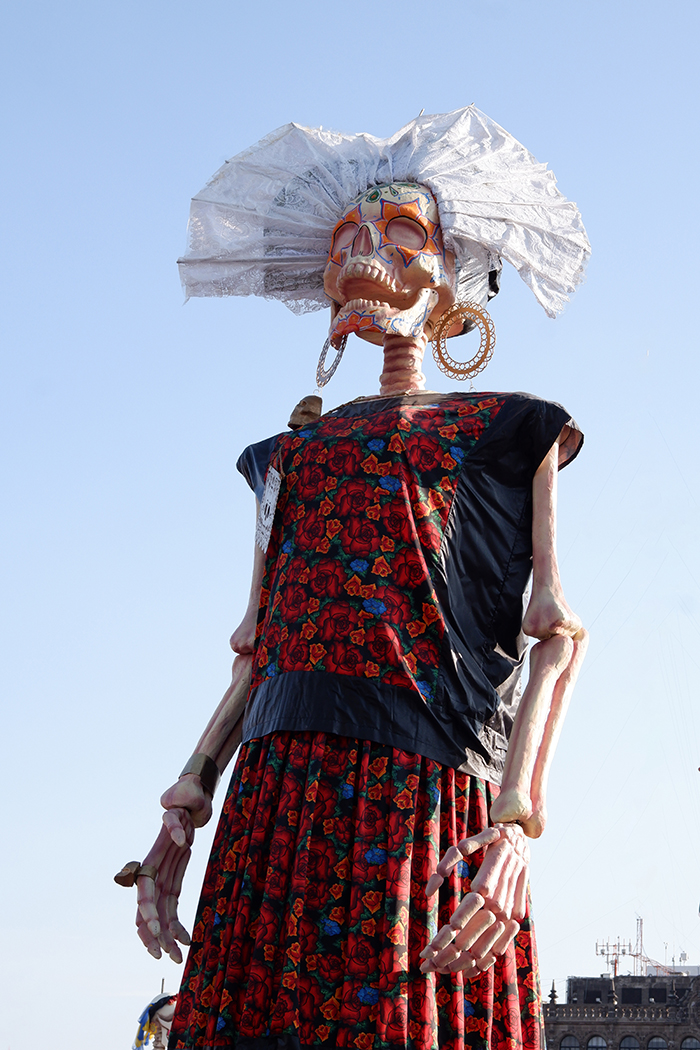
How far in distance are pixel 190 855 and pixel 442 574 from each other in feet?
3.25

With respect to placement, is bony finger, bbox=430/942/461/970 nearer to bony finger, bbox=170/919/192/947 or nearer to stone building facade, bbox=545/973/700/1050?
bony finger, bbox=170/919/192/947

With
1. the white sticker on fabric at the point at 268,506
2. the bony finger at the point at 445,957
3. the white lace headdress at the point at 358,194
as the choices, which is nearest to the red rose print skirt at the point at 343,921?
the bony finger at the point at 445,957

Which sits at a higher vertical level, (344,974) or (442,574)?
(442,574)

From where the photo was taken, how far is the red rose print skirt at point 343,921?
8.22 feet

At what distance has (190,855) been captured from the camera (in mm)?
3215

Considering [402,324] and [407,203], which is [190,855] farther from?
[407,203]

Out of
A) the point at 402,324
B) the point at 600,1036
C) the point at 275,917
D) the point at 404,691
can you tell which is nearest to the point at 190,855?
the point at 275,917

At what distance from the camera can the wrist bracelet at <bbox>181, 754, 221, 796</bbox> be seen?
10.6ft

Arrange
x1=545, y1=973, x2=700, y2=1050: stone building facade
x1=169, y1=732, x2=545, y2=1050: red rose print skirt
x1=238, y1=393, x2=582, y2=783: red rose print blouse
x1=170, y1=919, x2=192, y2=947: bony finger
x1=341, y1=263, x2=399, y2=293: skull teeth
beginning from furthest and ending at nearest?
x1=545, y1=973, x2=700, y2=1050: stone building facade
x1=341, y1=263, x2=399, y2=293: skull teeth
x1=170, y1=919, x2=192, y2=947: bony finger
x1=238, y1=393, x2=582, y2=783: red rose print blouse
x1=169, y1=732, x2=545, y2=1050: red rose print skirt

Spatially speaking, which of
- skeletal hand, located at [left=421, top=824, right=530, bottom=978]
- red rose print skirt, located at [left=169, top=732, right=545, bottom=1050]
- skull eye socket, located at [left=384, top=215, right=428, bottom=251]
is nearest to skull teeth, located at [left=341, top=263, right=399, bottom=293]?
skull eye socket, located at [left=384, top=215, right=428, bottom=251]

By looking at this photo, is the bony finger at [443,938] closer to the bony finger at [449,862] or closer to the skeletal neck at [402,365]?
the bony finger at [449,862]

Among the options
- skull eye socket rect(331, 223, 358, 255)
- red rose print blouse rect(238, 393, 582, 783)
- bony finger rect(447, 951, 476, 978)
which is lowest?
bony finger rect(447, 951, 476, 978)

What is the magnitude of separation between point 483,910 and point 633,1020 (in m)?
48.4

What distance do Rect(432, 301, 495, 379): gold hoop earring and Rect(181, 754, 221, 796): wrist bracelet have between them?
1.28m
